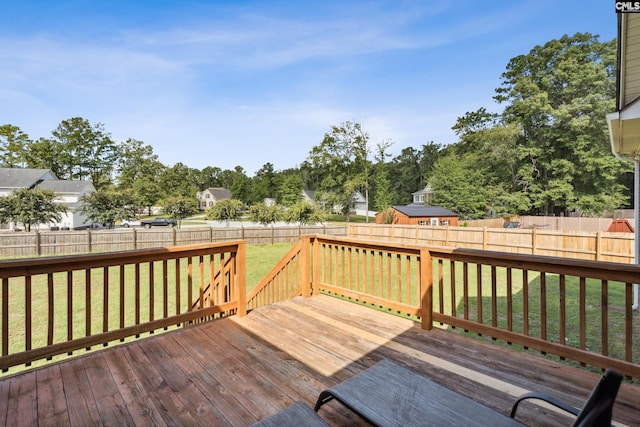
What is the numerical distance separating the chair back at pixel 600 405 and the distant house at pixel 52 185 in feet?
95.1

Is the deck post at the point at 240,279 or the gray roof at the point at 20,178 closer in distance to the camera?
the deck post at the point at 240,279

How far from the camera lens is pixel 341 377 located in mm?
2318

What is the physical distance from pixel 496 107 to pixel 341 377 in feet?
102

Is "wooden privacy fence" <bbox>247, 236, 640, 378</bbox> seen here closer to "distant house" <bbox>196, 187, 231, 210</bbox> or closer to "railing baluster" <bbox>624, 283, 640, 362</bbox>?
"railing baluster" <bbox>624, 283, 640, 362</bbox>

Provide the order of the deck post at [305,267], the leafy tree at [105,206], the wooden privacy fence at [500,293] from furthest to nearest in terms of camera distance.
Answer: the leafy tree at [105,206]
the deck post at [305,267]
the wooden privacy fence at [500,293]

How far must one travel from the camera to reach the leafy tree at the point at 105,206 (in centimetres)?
2042

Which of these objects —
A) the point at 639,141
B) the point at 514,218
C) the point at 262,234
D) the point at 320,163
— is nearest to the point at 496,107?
the point at 514,218

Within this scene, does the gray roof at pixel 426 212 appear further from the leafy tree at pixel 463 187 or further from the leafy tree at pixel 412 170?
the leafy tree at pixel 412 170

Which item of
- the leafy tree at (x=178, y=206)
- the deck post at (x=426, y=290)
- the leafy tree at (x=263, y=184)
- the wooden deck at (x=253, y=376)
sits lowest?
the wooden deck at (x=253, y=376)

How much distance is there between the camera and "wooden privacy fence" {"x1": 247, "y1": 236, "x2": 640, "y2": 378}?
7.45ft

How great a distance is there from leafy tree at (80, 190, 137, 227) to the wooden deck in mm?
22037

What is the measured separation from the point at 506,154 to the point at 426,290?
25211 millimetres

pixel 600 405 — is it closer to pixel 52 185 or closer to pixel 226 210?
pixel 226 210

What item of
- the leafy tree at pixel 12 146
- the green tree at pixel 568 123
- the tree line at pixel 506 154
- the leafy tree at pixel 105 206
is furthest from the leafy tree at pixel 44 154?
the green tree at pixel 568 123
